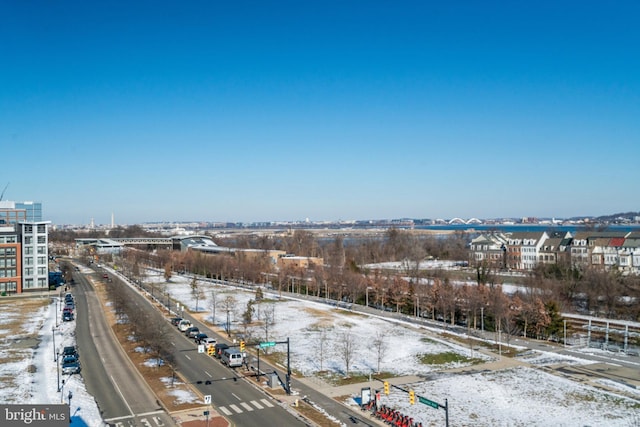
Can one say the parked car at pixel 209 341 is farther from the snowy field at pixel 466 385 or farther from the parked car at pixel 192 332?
the snowy field at pixel 466 385

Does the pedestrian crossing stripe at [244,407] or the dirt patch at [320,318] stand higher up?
the pedestrian crossing stripe at [244,407]

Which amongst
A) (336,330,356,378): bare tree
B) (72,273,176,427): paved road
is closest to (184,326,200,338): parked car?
(72,273,176,427): paved road

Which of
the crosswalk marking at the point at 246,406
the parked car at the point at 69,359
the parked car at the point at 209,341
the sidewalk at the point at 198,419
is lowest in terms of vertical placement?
the crosswalk marking at the point at 246,406

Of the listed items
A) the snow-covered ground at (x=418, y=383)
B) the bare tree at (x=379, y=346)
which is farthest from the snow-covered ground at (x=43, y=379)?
the bare tree at (x=379, y=346)

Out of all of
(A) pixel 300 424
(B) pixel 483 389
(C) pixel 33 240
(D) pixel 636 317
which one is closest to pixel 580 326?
(D) pixel 636 317

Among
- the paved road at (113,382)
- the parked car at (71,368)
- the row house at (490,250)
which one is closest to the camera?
the paved road at (113,382)

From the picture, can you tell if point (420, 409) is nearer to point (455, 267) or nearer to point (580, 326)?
point (580, 326)

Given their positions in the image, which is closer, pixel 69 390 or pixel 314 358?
pixel 69 390

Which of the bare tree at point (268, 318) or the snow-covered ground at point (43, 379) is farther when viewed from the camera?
the bare tree at point (268, 318)
